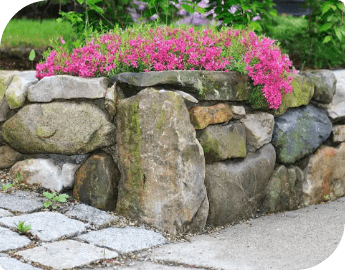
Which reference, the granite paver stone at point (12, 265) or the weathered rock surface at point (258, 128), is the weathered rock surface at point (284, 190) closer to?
the weathered rock surface at point (258, 128)

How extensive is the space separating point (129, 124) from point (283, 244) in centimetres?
154

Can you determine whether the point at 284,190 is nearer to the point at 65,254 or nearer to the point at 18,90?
the point at 65,254

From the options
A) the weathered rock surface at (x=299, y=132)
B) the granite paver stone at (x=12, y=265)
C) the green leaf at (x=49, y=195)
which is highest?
the granite paver stone at (x=12, y=265)

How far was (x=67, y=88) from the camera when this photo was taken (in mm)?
4062

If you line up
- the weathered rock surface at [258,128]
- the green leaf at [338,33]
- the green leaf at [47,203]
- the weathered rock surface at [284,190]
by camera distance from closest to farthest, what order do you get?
the green leaf at [47,203]
the weathered rock surface at [258,128]
the weathered rock surface at [284,190]
the green leaf at [338,33]

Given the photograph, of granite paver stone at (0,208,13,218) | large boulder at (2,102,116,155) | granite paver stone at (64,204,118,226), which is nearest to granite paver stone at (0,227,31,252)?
granite paver stone at (0,208,13,218)

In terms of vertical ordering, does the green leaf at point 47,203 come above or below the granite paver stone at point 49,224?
below

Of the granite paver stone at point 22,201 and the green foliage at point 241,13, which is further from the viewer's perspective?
the green foliage at point 241,13

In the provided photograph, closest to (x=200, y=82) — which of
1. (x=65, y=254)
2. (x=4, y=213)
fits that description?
(x=65, y=254)

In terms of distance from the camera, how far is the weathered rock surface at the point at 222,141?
12.9ft

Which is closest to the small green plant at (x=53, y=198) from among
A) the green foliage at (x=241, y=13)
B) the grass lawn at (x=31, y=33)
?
the grass lawn at (x=31, y=33)

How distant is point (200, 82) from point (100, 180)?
46.5 inches

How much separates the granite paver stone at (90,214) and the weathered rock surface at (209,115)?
1023mm

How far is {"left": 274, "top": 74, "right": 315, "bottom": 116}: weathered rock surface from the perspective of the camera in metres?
4.59
